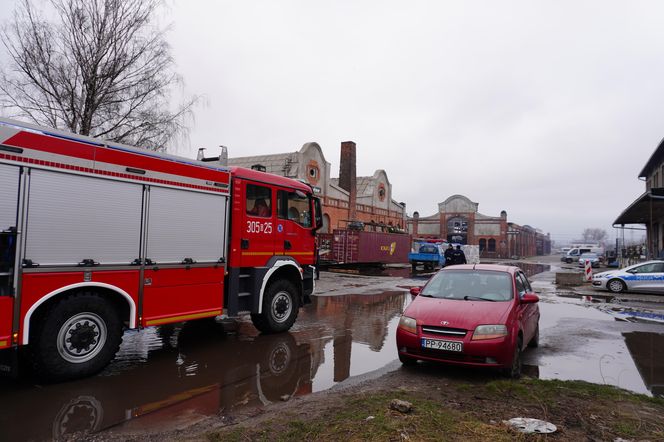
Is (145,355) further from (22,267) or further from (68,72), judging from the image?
(68,72)

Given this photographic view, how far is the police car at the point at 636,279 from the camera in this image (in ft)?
51.6

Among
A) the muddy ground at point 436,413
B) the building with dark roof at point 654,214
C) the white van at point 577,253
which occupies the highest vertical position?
the building with dark roof at point 654,214

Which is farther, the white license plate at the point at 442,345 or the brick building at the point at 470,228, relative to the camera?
the brick building at the point at 470,228

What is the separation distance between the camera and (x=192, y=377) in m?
5.63

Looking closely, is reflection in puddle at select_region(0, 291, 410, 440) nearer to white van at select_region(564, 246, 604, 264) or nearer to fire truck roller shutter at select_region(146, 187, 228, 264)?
fire truck roller shutter at select_region(146, 187, 228, 264)

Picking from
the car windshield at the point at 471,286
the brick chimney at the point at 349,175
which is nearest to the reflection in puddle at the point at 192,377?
the car windshield at the point at 471,286

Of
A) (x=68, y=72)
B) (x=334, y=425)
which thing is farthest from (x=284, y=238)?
(x=68, y=72)

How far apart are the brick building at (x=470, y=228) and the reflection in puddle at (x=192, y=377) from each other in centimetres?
5129

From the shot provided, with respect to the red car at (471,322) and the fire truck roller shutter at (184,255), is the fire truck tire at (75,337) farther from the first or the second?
the red car at (471,322)

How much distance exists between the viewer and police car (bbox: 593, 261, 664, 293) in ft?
51.6

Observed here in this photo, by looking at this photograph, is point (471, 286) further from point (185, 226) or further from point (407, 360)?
point (185, 226)

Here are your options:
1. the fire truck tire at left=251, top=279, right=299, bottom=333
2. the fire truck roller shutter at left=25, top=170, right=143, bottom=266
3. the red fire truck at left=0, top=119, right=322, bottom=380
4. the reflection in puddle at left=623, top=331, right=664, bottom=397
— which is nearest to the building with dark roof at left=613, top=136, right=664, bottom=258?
the reflection in puddle at left=623, top=331, right=664, bottom=397

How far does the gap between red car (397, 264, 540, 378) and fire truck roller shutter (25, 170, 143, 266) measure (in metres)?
4.02

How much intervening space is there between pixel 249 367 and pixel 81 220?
2966mm
